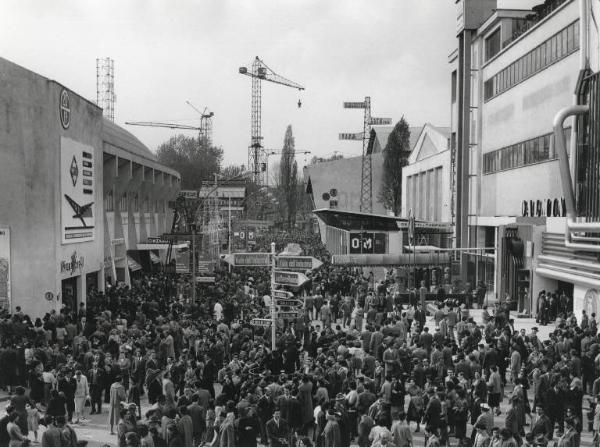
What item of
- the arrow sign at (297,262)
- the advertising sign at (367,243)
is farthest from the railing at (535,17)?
the arrow sign at (297,262)

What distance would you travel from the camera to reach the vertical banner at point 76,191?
28.5 metres

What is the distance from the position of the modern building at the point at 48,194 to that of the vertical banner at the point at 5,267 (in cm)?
3

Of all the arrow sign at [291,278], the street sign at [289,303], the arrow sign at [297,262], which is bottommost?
the street sign at [289,303]

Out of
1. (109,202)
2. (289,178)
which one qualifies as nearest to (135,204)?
(109,202)

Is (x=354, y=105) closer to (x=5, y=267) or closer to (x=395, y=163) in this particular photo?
(x=395, y=163)

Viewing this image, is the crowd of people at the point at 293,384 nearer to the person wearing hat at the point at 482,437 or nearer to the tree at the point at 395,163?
the person wearing hat at the point at 482,437

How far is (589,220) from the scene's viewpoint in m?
27.8

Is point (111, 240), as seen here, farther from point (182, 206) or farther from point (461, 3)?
point (461, 3)

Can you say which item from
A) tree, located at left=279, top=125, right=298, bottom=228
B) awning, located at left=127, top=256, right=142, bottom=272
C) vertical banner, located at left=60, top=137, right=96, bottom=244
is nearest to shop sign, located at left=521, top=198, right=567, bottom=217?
vertical banner, located at left=60, top=137, right=96, bottom=244

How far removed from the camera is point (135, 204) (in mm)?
50938

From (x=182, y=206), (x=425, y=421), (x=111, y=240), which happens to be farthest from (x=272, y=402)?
(x=182, y=206)

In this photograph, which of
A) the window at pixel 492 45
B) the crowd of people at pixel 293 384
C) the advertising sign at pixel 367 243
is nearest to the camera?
the crowd of people at pixel 293 384

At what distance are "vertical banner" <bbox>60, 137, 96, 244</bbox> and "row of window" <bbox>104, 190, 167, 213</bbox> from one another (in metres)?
7.19

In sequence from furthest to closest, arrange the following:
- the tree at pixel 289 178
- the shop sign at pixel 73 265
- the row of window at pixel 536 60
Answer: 1. the tree at pixel 289 178
2. the row of window at pixel 536 60
3. the shop sign at pixel 73 265
